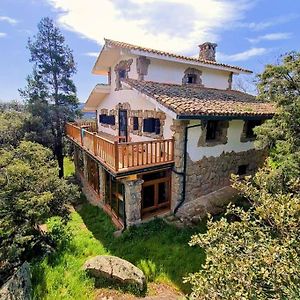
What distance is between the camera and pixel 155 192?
9828mm

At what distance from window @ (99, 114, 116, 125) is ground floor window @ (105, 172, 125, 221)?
Result: 456 cm

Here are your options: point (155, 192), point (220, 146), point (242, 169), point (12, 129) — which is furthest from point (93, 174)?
point (242, 169)

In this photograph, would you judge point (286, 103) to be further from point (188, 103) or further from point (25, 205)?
point (25, 205)

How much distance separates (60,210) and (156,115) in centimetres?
532

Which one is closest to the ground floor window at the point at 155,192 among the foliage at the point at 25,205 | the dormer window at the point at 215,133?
the dormer window at the point at 215,133

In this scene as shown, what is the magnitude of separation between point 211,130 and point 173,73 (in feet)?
13.7

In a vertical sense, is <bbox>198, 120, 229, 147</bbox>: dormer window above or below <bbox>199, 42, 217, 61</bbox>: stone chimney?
below

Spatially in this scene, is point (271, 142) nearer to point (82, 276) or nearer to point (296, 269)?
point (296, 269)

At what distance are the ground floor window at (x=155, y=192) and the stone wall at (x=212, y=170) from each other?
Answer: 846 mm

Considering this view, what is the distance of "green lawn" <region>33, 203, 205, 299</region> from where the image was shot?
6066 millimetres

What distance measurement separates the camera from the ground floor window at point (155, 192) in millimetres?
9747

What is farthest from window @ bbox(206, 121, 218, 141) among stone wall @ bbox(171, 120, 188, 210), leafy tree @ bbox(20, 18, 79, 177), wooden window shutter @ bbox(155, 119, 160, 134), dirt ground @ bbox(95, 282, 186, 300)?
leafy tree @ bbox(20, 18, 79, 177)

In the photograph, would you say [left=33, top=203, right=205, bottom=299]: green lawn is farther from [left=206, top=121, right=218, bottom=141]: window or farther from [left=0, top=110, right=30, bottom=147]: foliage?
[left=0, top=110, right=30, bottom=147]: foliage

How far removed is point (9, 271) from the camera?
7.27m
